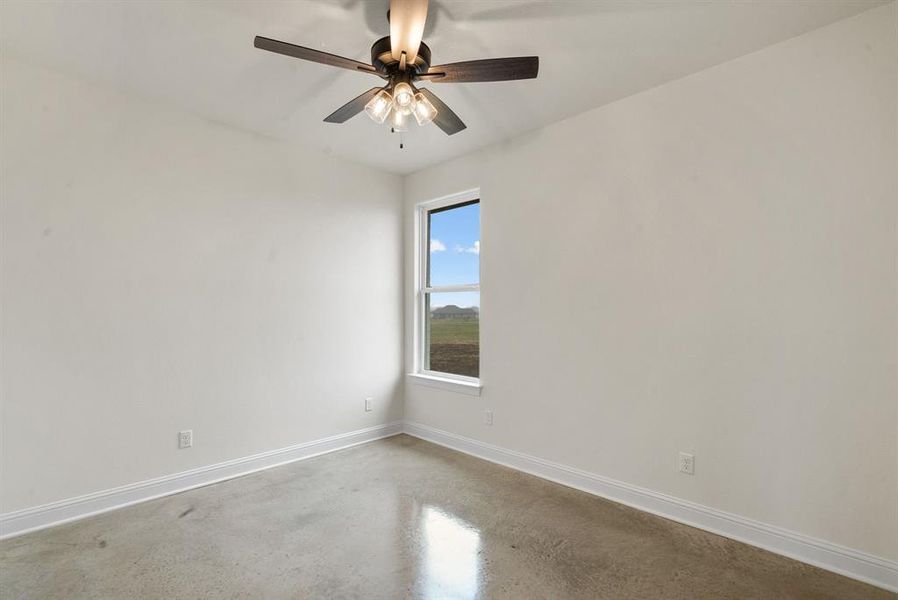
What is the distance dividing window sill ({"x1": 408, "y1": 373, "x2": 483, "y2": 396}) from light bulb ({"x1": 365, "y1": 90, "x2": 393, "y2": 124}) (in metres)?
2.38

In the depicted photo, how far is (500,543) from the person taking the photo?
2.29 metres

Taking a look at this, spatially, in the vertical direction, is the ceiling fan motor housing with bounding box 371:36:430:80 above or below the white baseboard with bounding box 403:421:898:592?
above

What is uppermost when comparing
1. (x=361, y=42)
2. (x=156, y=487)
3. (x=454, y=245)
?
(x=361, y=42)

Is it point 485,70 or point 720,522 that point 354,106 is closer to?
point 485,70

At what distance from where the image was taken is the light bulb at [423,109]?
1.99 m

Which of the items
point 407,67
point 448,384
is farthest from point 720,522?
→ point 407,67

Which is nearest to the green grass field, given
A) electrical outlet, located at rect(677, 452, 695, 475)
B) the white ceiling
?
electrical outlet, located at rect(677, 452, 695, 475)

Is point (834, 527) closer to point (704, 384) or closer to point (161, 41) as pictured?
point (704, 384)

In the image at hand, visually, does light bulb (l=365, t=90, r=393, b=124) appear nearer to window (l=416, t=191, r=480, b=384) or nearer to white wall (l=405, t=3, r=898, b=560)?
white wall (l=405, t=3, r=898, b=560)

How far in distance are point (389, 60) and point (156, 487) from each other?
2.99 m

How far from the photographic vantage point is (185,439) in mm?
2963

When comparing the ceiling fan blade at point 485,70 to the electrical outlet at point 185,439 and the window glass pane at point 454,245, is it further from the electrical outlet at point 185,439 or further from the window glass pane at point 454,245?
the electrical outlet at point 185,439

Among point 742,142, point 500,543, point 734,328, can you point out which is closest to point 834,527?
point 734,328

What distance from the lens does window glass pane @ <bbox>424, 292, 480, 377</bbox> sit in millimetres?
3885
